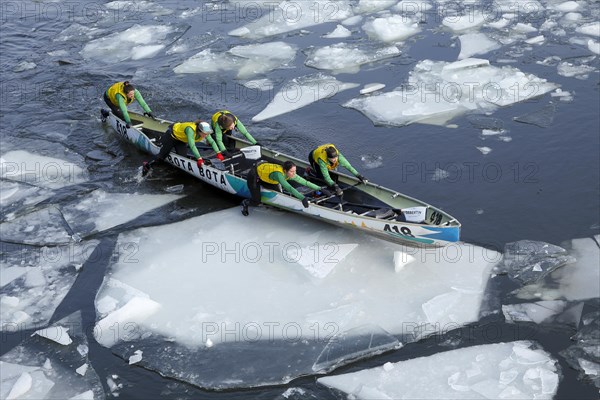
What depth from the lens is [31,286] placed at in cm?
1036

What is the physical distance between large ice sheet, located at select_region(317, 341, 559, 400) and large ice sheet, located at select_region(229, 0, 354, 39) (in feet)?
41.3

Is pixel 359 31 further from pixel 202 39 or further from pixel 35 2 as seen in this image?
pixel 35 2

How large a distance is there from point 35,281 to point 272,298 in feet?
12.0

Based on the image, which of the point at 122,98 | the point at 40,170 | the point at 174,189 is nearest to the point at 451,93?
the point at 174,189

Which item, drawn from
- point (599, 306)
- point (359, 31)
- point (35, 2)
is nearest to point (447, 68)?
point (359, 31)

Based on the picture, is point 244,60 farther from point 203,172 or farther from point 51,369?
point 51,369

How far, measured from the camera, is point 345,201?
11367 mm

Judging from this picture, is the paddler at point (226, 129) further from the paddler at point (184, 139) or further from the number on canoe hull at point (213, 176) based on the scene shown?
the number on canoe hull at point (213, 176)

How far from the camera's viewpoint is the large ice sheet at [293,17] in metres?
19.4

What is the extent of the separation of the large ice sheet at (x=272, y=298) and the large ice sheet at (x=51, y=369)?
18.2 inches

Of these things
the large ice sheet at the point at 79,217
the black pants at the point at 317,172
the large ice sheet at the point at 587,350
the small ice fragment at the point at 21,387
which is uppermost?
the black pants at the point at 317,172

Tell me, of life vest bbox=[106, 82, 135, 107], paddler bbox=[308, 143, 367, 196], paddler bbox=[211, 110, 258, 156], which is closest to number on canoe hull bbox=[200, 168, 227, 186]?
paddler bbox=[211, 110, 258, 156]

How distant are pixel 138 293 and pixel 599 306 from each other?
6.48 m

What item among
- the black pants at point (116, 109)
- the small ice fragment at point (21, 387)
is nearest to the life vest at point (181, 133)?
the black pants at point (116, 109)
